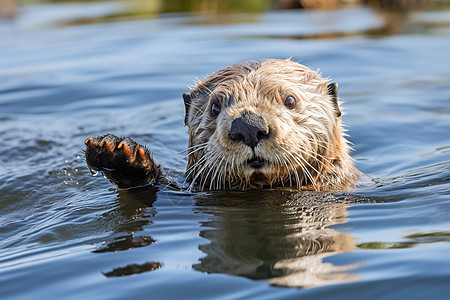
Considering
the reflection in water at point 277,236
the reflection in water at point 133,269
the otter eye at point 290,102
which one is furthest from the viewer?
the otter eye at point 290,102

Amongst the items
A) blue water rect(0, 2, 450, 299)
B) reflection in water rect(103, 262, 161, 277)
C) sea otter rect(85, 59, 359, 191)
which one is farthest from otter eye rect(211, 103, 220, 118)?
reflection in water rect(103, 262, 161, 277)

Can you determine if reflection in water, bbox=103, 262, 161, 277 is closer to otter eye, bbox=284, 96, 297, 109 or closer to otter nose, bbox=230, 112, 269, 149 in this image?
otter nose, bbox=230, 112, 269, 149

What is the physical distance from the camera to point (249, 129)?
13.0ft

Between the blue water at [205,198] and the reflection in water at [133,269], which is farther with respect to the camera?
the reflection in water at [133,269]

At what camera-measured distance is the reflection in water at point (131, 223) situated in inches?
132

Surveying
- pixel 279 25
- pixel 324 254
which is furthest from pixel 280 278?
pixel 279 25

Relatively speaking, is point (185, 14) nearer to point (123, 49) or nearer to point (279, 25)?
point (279, 25)

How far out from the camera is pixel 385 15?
17.8m

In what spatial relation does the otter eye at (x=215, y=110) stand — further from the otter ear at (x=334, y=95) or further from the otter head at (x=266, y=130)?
the otter ear at (x=334, y=95)

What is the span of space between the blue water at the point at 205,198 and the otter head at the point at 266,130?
0.69 feet

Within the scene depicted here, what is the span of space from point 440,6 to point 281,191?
1649cm

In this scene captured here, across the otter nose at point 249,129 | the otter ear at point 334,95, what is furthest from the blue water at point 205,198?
the otter ear at point 334,95

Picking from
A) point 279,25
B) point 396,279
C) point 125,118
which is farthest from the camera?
point 279,25

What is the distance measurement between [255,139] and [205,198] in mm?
800
